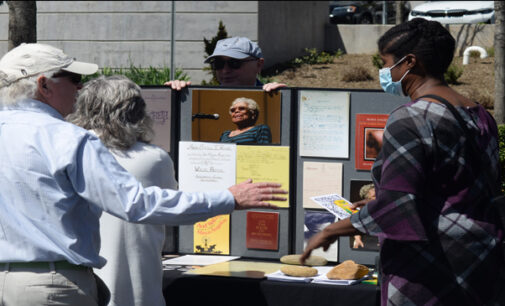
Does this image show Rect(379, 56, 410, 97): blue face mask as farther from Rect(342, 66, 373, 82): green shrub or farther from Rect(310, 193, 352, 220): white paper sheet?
Rect(342, 66, 373, 82): green shrub

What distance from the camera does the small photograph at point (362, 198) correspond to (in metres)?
4.09

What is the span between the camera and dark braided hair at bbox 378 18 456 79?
2.71m

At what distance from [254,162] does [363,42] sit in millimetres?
18615

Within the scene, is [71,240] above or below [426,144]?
below

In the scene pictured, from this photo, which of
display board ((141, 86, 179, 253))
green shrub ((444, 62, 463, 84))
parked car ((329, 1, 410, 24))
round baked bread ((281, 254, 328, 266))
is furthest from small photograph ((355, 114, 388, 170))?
parked car ((329, 1, 410, 24))

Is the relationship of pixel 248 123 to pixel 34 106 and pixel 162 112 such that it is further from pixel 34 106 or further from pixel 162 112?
pixel 34 106

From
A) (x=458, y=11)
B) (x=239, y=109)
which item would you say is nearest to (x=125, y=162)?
(x=239, y=109)

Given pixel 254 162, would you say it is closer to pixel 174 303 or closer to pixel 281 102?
pixel 281 102

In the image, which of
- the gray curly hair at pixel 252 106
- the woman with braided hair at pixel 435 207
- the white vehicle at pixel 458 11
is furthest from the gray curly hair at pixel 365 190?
the white vehicle at pixel 458 11

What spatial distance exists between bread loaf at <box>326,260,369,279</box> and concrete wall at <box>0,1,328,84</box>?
14.2 m

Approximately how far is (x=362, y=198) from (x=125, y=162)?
136 centimetres

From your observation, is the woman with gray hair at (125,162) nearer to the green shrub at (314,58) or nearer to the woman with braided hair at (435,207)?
the woman with braided hair at (435,207)

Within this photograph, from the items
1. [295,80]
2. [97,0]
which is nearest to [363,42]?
[295,80]

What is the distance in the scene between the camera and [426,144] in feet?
8.37
